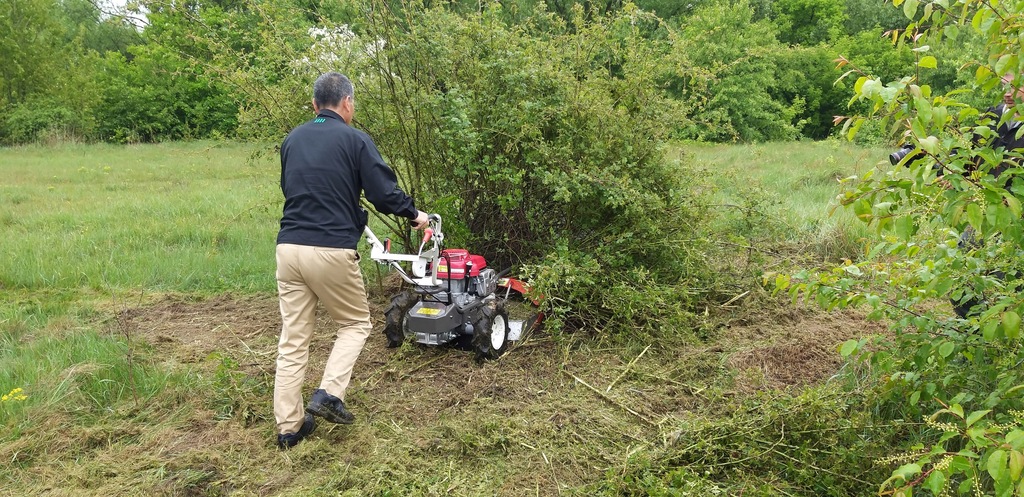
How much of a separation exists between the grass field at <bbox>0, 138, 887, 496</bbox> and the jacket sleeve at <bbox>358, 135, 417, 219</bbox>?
1290mm

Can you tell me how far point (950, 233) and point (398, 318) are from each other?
349 centimetres

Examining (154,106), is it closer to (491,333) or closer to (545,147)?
(545,147)

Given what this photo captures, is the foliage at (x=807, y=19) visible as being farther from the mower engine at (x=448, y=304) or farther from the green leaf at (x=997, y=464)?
the green leaf at (x=997, y=464)

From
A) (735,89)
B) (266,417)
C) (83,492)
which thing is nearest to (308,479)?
(266,417)

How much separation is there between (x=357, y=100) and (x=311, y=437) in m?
2.88

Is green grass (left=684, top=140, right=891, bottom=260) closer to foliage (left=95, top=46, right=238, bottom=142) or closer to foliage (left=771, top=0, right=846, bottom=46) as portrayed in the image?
foliage (left=95, top=46, right=238, bottom=142)

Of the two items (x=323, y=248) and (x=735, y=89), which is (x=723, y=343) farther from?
(x=735, y=89)

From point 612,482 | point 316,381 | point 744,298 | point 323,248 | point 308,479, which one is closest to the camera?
point 612,482

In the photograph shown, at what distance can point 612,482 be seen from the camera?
3275mm

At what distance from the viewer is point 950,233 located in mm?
3025

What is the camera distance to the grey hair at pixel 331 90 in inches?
157

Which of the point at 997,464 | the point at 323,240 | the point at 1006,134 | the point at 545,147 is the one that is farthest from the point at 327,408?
the point at 1006,134

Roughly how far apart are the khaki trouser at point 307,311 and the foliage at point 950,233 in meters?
2.35

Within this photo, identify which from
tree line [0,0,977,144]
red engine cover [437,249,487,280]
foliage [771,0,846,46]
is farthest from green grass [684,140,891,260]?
foliage [771,0,846,46]
